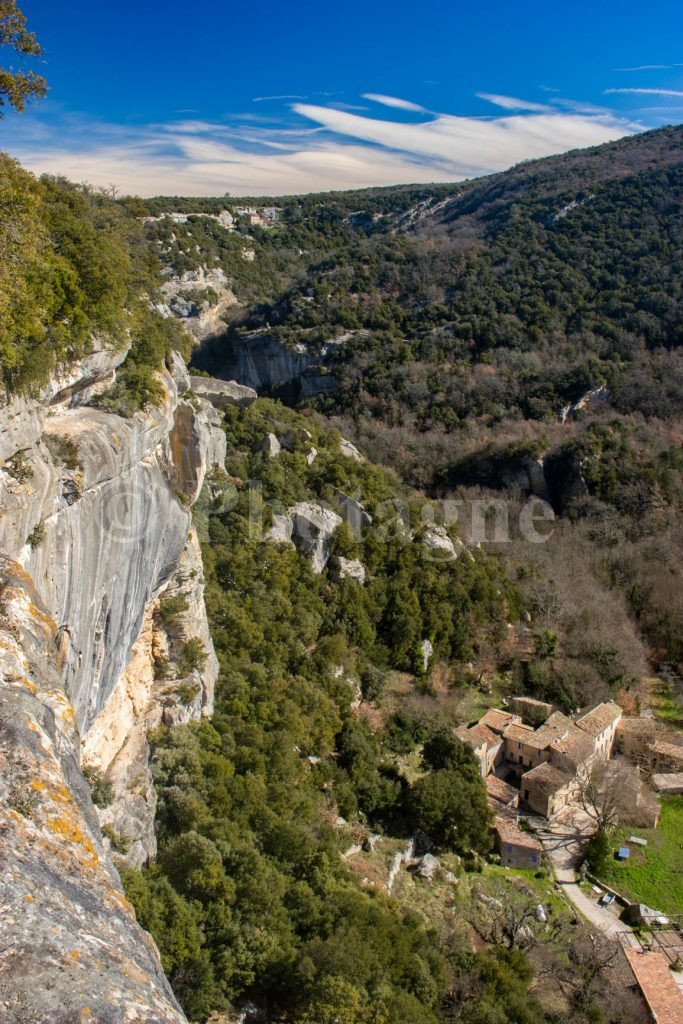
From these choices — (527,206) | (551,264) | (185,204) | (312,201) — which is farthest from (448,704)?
(312,201)

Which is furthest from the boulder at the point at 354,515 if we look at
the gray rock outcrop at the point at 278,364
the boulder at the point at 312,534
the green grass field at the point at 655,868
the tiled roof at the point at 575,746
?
the gray rock outcrop at the point at 278,364

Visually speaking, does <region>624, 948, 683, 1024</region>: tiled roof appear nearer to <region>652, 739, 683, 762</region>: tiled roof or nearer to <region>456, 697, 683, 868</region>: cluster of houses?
<region>456, 697, 683, 868</region>: cluster of houses

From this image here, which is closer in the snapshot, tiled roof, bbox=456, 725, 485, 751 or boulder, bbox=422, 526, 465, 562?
tiled roof, bbox=456, 725, 485, 751

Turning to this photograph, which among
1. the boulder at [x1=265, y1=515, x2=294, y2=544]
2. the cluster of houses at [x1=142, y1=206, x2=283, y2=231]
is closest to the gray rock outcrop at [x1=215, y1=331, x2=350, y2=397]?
the cluster of houses at [x1=142, y1=206, x2=283, y2=231]

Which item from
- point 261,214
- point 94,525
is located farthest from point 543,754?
point 261,214

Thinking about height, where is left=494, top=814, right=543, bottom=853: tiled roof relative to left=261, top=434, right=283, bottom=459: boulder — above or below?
below

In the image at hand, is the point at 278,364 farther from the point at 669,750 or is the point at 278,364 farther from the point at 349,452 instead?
the point at 669,750

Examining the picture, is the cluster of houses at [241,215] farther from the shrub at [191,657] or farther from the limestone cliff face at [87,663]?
the shrub at [191,657]
